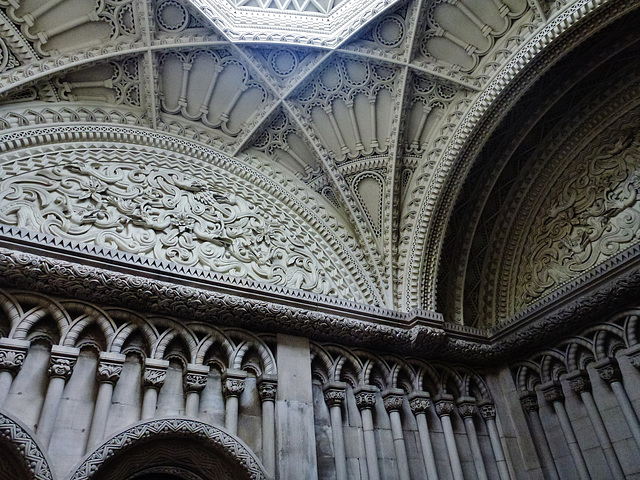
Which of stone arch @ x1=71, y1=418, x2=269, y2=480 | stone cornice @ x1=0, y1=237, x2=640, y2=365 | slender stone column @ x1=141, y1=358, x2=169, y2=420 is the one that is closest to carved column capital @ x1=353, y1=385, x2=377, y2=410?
stone cornice @ x1=0, y1=237, x2=640, y2=365

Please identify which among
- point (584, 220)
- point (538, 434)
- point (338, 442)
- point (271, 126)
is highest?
point (271, 126)

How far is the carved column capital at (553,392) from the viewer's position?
Result: 6.30 m

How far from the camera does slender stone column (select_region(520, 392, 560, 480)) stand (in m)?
6.13

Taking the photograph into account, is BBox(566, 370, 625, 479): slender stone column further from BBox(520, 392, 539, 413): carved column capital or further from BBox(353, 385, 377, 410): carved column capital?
BBox(353, 385, 377, 410): carved column capital

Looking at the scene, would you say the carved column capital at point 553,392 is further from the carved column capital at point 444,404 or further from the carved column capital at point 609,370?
the carved column capital at point 444,404

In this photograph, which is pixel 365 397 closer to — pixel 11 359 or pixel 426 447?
pixel 426 447

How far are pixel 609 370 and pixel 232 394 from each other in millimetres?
4272

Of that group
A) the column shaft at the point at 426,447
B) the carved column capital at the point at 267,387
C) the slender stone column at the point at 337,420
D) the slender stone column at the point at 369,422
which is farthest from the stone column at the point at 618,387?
Result: the carved column capital at the point at 267,387

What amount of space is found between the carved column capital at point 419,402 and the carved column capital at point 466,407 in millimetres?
549

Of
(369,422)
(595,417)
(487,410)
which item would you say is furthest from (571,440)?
(369,422)

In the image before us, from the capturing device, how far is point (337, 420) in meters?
5.70

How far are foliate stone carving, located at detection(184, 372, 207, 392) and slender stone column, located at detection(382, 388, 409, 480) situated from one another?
7.47ft

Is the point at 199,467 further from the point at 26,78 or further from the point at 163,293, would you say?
the point at 26,78

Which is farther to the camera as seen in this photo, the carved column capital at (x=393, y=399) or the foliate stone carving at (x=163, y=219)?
the carved column capital at (x=393, y=399)
